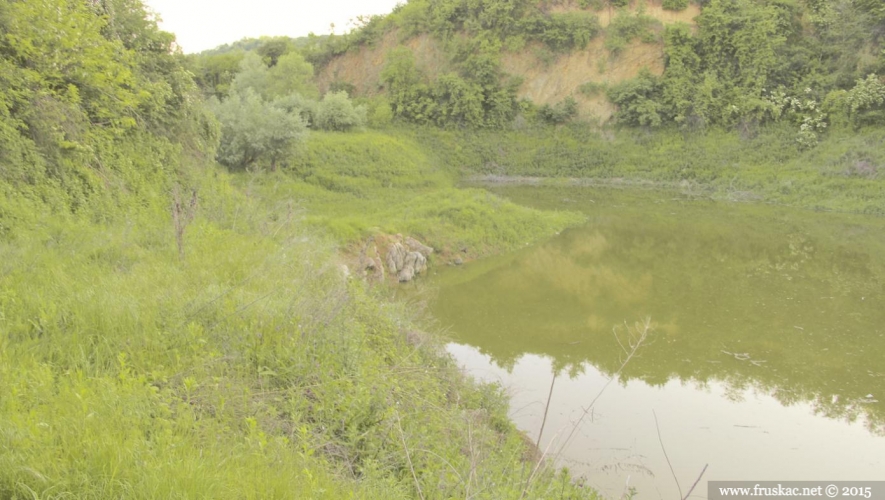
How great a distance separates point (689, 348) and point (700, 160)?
23.3 meters

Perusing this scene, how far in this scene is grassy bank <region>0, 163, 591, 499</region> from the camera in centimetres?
269

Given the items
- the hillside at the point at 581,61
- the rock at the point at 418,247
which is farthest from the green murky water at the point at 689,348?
the hillside at the point at 581,61

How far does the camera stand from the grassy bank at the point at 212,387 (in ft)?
8.82

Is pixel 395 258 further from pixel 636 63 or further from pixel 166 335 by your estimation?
pixel 636 63

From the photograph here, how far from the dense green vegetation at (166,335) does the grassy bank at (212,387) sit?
0.06 ft

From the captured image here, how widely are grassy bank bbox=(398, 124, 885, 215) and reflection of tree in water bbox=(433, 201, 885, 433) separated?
6480 mm

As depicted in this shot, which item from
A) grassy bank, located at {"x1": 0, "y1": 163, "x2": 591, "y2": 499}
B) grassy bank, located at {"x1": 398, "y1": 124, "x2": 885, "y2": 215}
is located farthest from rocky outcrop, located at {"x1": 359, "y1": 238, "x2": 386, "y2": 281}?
grassy bank, located at {"x1": 398, "y1": 124, "x2": 885, "y2": 215}

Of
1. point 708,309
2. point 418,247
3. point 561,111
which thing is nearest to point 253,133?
point 418,247

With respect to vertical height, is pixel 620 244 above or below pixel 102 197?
below

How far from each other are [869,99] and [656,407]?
25.9 meters

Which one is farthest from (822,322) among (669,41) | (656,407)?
(669,41)

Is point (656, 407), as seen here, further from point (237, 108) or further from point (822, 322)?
point (237, 108)

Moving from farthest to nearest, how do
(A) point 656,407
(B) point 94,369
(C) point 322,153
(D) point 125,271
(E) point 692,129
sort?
(E) point 692,129, (C) point 322,153, (A) point 656,407, (D) point 125,271, (B) point 94,369

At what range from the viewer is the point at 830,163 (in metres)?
25.4
